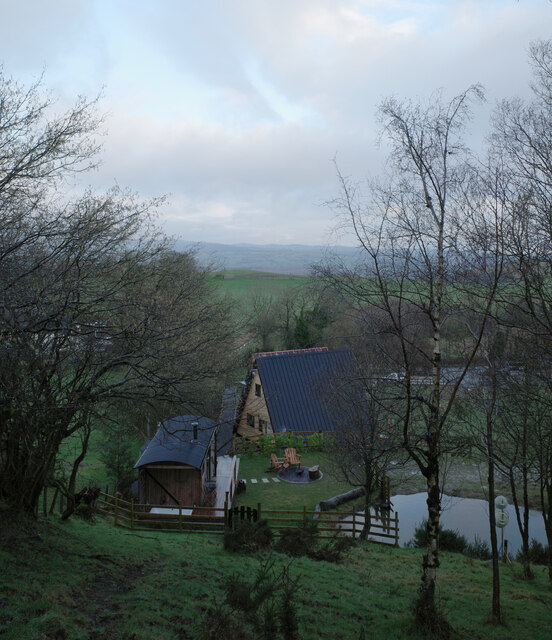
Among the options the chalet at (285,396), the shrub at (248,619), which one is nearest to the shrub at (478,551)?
the chalet at (285,396)

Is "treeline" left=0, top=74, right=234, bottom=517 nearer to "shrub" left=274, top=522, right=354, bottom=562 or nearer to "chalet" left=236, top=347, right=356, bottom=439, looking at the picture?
"shrub" left=274, top=522, right=354, bottom=562

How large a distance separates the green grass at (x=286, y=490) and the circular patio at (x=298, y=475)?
27 centimetres

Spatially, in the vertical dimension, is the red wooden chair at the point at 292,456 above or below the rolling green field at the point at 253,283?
below

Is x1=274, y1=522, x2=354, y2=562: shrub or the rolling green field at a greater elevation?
the rolling green field

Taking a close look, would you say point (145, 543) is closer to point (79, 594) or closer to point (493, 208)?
point (79, 594)

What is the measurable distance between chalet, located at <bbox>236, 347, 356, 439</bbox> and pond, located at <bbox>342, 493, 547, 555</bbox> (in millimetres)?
6146

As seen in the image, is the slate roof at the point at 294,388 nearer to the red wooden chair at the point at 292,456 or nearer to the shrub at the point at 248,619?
the red wooden chair at the point at 292,456

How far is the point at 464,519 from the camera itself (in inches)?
646

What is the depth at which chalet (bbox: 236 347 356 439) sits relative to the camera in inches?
922

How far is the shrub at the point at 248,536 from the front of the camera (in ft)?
37.1

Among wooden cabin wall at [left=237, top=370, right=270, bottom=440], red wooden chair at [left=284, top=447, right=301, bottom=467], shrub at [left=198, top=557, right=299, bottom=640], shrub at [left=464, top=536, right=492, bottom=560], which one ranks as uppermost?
wooden cabin wall at [left=237, top=370, right=270, bottom=440]

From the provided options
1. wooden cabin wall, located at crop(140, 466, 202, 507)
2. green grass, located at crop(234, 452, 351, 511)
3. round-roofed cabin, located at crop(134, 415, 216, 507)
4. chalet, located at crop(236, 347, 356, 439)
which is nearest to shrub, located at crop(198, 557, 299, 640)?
round-roofed cabin, located at crop(134, 415, 216, 507)

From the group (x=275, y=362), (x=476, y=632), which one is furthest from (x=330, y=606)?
(x=275, y=362)

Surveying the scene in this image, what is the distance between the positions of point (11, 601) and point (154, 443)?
9.97m
